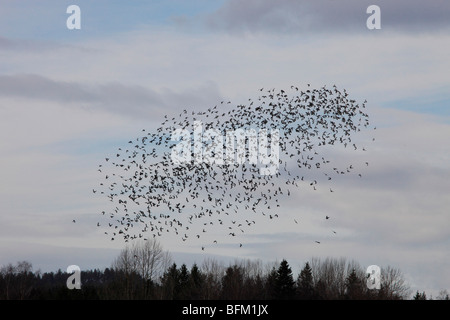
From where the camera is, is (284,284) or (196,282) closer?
(284,284)

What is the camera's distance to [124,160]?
59.8 metres

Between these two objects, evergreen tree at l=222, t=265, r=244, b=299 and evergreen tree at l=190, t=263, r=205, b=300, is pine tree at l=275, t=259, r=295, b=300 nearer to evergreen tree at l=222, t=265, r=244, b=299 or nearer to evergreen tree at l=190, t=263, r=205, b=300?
evergreen tree at l=222, t=265, r=244, b=299

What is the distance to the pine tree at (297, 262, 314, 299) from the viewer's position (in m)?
99.1

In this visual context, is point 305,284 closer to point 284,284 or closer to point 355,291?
point 284,284

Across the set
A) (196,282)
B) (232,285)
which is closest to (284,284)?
(232,285)

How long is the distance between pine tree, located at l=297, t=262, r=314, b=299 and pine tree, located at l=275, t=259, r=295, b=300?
4225 millimetres

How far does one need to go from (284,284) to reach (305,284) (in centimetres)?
1019

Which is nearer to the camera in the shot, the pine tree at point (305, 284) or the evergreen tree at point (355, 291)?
the evergreen tree at point (355, 291)

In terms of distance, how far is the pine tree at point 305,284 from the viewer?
325ft

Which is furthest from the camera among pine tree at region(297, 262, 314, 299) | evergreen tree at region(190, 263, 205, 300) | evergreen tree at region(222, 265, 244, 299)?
pine tree at region(297, 262, 314, 299)

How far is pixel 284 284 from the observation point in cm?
9356

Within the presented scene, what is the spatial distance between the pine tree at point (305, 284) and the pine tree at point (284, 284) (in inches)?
166

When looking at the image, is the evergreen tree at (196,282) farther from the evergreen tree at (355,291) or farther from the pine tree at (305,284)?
the evergreen tree at (355,291)
